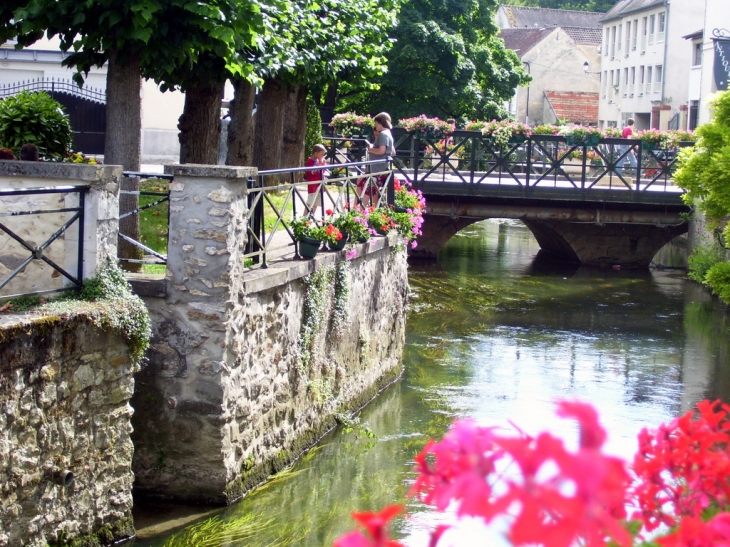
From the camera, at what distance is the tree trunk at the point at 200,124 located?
12203 millimetres

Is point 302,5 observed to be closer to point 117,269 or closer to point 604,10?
point 117,269

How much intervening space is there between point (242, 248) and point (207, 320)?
0.62m

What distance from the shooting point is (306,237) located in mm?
9195

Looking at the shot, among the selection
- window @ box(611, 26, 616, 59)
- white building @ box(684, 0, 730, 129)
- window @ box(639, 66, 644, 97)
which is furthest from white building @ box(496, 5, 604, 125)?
white building @ box(684, 0, 730, 129)

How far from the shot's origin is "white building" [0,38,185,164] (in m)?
21.6

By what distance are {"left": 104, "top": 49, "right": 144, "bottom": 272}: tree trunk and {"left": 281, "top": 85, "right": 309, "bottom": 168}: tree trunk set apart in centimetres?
742

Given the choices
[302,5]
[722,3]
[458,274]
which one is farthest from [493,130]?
[722,3]

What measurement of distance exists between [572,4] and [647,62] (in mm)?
31595

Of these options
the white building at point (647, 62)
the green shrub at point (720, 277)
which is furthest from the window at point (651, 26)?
the green shrub at point (720, 277)

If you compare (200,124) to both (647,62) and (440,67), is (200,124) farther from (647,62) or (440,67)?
(647,62)

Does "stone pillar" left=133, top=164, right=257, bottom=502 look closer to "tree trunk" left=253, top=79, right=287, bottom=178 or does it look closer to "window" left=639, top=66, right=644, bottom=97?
"tree trunk" left=253, top=79, right=287, bottom=178

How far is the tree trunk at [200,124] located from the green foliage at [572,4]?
69.3m

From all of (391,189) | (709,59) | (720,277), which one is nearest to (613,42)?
(709,59)

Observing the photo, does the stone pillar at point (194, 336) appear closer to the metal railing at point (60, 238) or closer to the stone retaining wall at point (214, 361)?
the stone retaining wall at point (214, 361)
